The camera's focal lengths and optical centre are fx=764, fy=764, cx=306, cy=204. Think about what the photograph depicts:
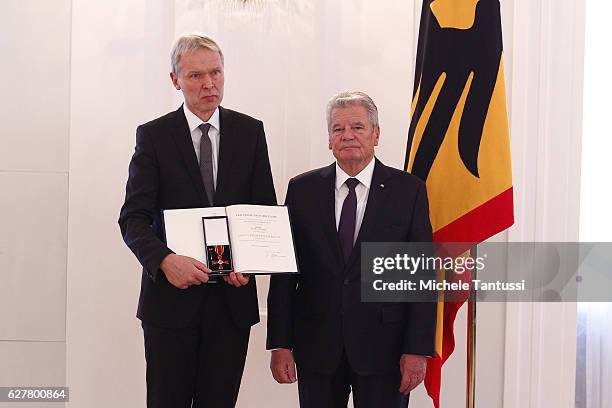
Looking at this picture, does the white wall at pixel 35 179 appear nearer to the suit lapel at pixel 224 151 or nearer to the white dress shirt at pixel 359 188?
the suit lapel at pixel 224 151

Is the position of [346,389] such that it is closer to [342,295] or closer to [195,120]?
[342,295]

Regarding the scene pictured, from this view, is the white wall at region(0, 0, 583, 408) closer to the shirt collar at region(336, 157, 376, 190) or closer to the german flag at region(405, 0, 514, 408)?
the german flag at region(405, 0, 514, 408)

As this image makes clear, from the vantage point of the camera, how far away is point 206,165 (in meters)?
2.55

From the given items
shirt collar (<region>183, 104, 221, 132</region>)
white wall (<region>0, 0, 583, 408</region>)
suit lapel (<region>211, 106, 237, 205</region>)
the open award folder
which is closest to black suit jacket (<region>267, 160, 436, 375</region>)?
the open award folder

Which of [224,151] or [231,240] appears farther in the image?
[224,151]

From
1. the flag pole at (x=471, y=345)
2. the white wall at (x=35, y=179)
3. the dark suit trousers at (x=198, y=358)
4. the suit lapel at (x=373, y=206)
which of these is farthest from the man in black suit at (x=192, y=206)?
the white wall at (x=35, y=179)

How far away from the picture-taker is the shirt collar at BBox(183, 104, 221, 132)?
102 inches

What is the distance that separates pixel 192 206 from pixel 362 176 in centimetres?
57

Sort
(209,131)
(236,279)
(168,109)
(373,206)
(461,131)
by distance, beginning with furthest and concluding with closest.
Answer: (168,109) < (461,131) < (209,131) < (373,206) < (236,279)

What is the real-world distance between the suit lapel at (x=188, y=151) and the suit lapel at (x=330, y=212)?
39 centimetres

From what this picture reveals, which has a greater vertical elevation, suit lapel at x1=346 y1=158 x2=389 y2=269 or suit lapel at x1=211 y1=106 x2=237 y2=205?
suit lapel at x1=211 y1=106 x2=237 y2=205

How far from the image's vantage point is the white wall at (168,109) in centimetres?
342

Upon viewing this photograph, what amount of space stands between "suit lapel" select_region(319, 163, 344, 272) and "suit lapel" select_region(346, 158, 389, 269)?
45mm

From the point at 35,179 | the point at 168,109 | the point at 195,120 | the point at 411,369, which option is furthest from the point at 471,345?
the point at 35,179
